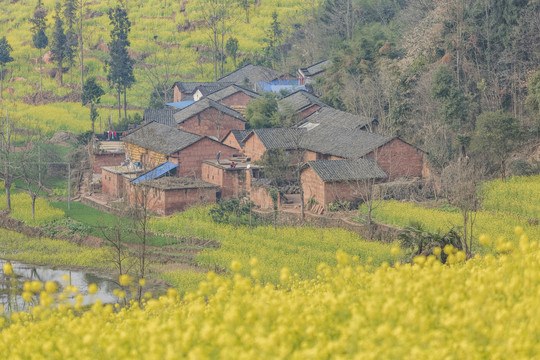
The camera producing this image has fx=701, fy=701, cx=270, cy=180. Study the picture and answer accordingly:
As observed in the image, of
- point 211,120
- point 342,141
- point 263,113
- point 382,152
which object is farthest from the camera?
point 211,120

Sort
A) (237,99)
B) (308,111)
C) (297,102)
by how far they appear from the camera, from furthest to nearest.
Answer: (237,99) < (297,102) < (308,111)

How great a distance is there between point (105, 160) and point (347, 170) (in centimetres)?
1441

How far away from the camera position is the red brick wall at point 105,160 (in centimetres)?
3534

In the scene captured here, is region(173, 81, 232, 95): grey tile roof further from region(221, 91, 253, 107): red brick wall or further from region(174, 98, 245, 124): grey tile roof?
region(174, 98, 245, 124): grey tile roof

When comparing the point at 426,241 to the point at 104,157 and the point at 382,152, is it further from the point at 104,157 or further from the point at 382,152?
the point at 104,157

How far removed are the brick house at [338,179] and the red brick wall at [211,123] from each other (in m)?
12.0

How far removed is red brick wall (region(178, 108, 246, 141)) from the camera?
38.2 meters

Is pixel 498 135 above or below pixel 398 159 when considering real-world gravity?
above

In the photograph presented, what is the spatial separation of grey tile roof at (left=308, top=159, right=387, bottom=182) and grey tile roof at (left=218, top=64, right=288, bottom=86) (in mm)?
24806

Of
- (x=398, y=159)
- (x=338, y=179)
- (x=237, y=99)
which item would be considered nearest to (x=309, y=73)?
(x=237, y=99)

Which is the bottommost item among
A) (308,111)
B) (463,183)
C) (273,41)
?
(463,183)

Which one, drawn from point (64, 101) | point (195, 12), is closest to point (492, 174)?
point (64, 101)

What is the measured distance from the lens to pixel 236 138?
115ft

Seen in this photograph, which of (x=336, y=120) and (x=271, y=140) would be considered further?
(x=336, y=120)
